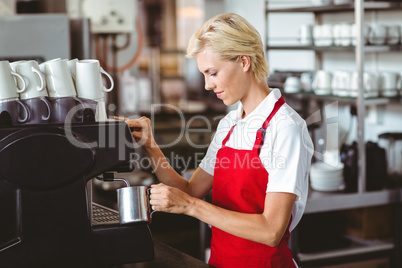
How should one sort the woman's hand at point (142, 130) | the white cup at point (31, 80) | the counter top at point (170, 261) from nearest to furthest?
the white cup at point (31, 80)
the counter top at point (170, 261)
the woman's hand at point (142, 130)

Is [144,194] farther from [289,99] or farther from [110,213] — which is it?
[289,99]

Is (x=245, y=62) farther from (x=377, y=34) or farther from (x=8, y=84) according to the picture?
(x=377, y=34)

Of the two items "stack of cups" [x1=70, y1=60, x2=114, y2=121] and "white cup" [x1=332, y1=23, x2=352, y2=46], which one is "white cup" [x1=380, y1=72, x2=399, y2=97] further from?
"stack of cups" [x1=70, y1=60, x2=114, y2=121]

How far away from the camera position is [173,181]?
187 centimetres

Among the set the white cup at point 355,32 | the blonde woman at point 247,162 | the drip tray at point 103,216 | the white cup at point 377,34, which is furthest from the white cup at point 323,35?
A: the drip tray at point 103,216

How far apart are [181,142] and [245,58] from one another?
331cm

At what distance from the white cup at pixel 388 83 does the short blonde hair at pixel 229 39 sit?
169 cm

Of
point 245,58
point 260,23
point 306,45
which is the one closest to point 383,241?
point 306,45

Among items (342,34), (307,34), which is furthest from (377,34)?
(307,34)

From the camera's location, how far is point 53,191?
127 centimetres

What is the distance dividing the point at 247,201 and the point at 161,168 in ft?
1.24

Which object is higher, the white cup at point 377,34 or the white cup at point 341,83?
the white cup at point 377,34

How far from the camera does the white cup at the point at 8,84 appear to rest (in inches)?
51.7

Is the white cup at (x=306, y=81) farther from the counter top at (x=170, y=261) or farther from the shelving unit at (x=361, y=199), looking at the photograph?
the counter top at (x=170, y=261)
